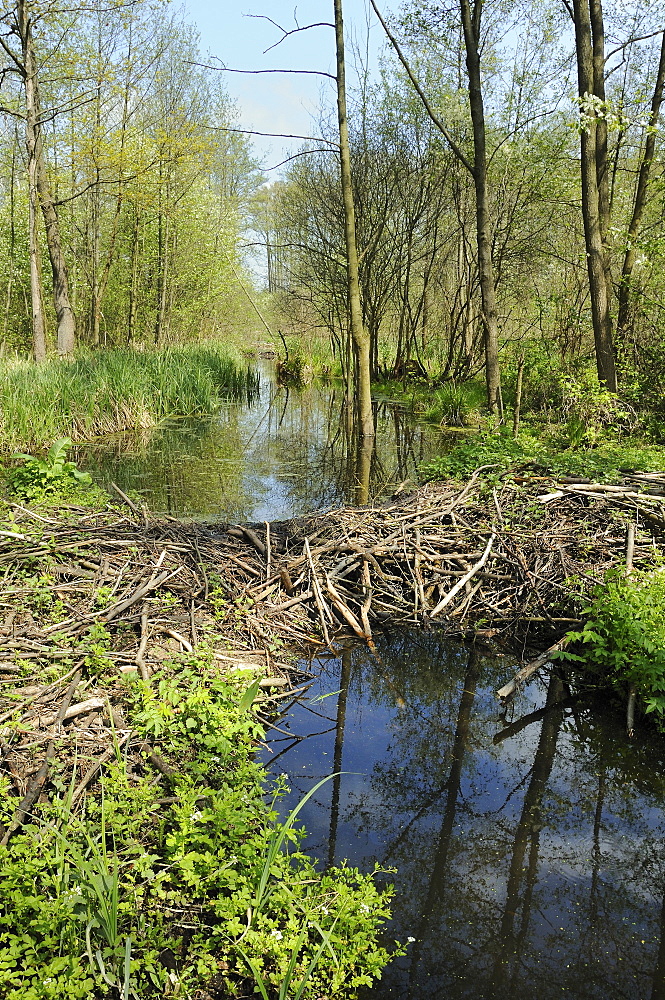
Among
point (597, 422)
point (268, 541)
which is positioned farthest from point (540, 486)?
point (597, 422)

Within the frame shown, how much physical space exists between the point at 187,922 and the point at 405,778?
52.6 inches

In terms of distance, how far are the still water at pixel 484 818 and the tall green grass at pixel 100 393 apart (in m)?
7.36

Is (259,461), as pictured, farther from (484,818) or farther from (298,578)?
(484,818)

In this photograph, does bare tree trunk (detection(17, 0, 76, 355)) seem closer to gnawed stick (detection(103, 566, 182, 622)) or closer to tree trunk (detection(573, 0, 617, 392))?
tree trunk (detection(573, 0, 617, 392))

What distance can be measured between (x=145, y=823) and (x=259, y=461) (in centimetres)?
835

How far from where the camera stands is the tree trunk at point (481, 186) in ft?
34.2

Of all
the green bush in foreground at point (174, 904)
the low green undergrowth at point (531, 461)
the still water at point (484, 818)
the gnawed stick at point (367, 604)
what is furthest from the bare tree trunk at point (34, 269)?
the green bush in foreground at point (174, 904)

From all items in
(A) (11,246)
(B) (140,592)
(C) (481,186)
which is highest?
(A) (11,246)

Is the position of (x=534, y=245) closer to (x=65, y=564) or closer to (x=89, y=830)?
(x=65, y=564)

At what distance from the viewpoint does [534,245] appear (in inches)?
622

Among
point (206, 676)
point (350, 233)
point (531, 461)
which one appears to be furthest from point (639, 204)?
point (206, 676)

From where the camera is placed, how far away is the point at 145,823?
2775 millimetres

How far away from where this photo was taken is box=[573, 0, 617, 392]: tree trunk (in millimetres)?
10133

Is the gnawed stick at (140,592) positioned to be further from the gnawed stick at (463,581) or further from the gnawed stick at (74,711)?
the gnawed stick at (463,581)
